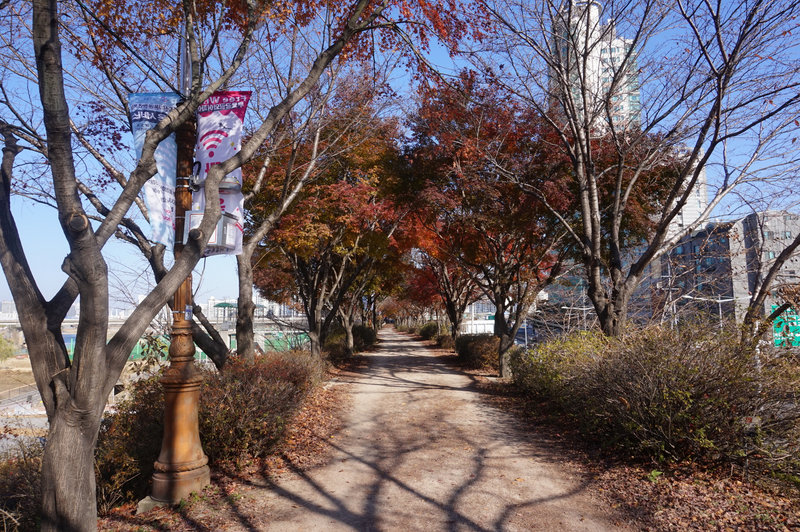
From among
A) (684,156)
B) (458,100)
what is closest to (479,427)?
(458,100)

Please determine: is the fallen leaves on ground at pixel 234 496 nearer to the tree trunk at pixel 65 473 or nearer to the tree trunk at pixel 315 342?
the tree trunk at pixel 65 473

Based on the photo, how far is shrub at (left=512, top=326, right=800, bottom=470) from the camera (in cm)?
517

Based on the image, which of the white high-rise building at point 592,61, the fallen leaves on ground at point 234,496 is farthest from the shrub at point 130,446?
the white high-rise building at point 592,61

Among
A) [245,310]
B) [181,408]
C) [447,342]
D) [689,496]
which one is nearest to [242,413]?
[181,408]

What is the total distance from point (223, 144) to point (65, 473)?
3329 millimetres

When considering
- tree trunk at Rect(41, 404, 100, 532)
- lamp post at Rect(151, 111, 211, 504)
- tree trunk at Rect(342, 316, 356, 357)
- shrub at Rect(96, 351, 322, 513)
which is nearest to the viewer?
tree trunk at Rect(41, 404, 100, 532)

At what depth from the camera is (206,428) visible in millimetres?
5922

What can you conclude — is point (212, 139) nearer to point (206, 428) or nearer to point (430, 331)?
point (206, 428)

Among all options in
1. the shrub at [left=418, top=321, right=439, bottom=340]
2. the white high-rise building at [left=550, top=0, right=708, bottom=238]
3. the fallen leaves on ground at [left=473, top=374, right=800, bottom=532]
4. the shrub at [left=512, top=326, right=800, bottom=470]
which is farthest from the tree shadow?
the shrub at [left=418, top=321, right=439, bottom=340]

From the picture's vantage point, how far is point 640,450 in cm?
586

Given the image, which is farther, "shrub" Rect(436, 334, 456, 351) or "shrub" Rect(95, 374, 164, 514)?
"shrub" Rect(436, 334, 456, 351)

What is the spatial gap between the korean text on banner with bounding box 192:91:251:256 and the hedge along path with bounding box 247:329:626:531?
2.76 metres

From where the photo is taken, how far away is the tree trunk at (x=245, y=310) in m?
9.47

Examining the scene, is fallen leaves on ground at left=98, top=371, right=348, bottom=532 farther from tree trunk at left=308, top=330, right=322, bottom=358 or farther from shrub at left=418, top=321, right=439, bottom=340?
shrub at left=418, top=321, right=439, bottom=340
